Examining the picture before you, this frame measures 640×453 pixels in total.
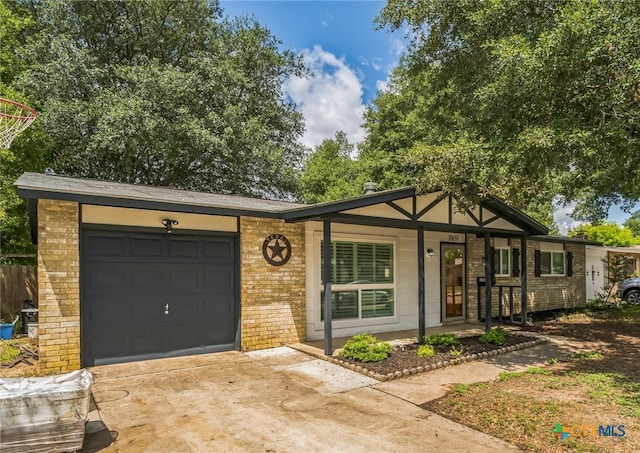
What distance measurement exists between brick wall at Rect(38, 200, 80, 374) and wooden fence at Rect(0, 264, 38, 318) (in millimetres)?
5147

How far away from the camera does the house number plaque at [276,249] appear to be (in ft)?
25.0

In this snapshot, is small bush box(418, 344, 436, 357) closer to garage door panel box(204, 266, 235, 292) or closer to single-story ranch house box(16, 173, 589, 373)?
single-story ranch house box(16, 173, 589, 373)

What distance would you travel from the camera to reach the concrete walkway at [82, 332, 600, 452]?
3770 millimetres

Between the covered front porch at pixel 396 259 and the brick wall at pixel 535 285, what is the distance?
7cm

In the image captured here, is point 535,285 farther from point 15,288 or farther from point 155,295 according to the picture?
point 15,288

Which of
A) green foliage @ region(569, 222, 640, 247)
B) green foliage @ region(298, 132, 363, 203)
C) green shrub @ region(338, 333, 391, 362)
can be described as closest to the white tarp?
green shrub @ region(338, 333, 391, 362)

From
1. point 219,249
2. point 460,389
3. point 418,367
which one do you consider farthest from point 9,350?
point 460,389

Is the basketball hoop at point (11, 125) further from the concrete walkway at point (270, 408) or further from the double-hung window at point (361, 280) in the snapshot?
the double-hung window at point (361, 280)

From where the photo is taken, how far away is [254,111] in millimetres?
17734

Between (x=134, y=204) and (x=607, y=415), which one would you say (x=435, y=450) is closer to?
(x=607, y=415)

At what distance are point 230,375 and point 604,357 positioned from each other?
6.62 metres

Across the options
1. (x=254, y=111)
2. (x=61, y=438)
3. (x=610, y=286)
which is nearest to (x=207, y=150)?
(x=254, y=111)

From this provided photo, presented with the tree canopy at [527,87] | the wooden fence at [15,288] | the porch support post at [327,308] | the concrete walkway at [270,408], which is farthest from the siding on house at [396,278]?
the wooden fence at [15,288]

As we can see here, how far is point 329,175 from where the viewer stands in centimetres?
2531
